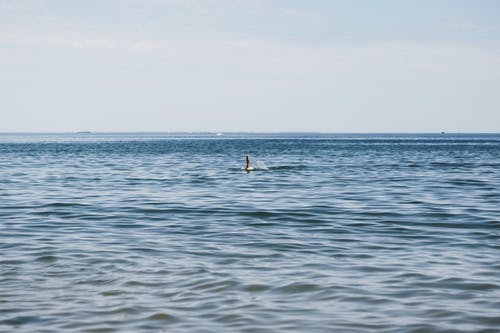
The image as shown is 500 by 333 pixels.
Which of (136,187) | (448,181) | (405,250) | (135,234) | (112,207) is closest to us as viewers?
(405,250)

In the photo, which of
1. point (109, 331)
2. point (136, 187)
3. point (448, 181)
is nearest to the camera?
point (109, 331)

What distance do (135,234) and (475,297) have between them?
819cm

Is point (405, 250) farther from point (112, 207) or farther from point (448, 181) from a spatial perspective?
point (448, 181)

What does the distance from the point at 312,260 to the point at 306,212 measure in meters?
7.39

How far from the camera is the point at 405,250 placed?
12344 mm

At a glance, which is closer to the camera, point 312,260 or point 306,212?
point 312,260

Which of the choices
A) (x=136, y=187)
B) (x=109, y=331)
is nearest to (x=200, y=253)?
(x=109, y=331)

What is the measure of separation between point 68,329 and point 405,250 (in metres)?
7.19

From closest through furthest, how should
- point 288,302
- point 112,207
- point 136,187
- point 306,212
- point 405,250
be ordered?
1. point 288,302
2. point 405,250
3. point 306,212
4. point 112,207
5. point 136,187

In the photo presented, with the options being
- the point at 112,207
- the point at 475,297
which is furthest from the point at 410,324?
the point at 112,207

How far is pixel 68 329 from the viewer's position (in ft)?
24.7

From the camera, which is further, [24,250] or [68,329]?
[24,250]

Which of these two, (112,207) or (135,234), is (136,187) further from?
(135,234)

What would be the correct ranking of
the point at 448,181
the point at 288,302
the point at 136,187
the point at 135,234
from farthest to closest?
the point at 448,181
the point at 136,187
the point at 135,234
the point at 288,302
